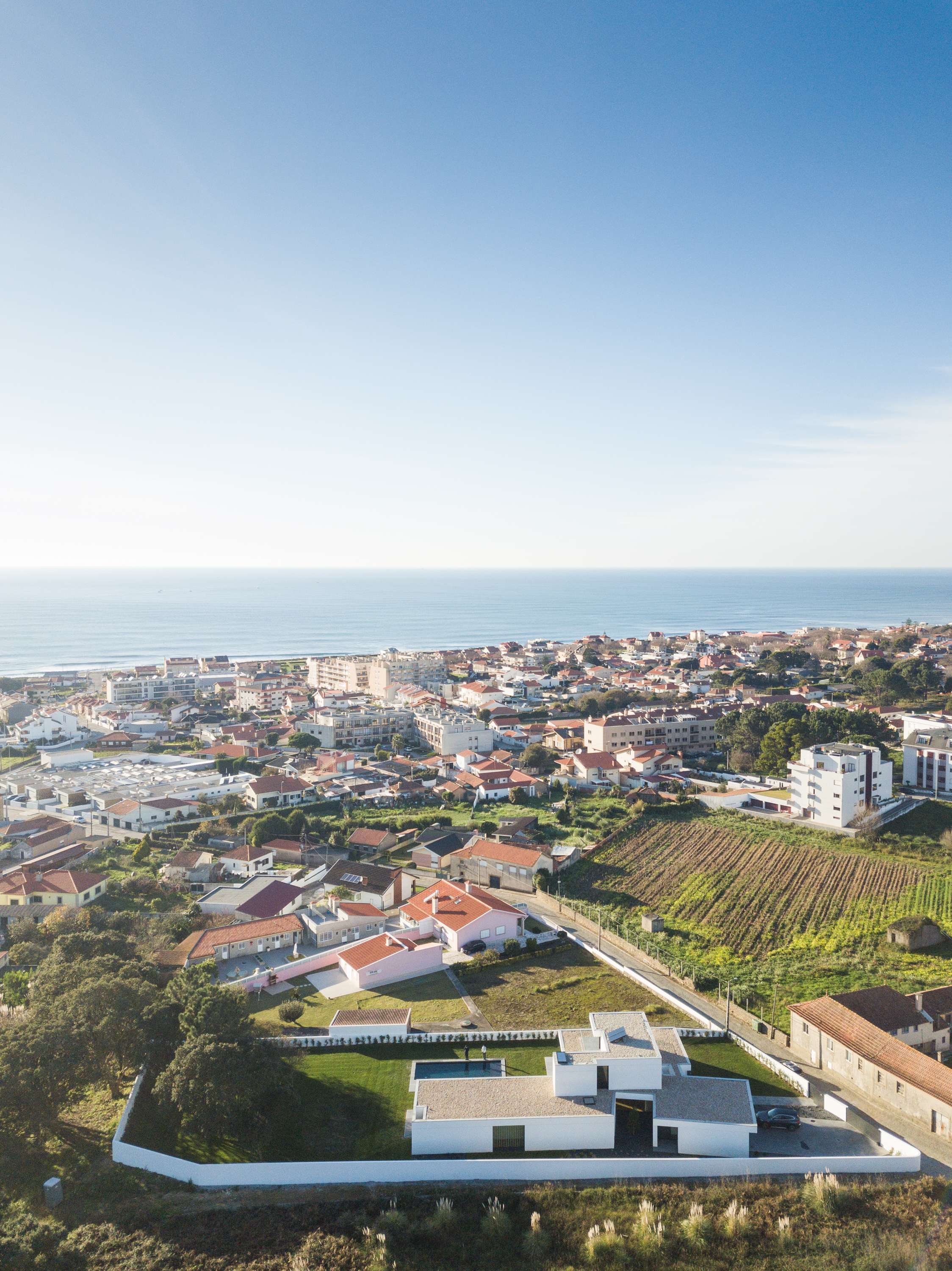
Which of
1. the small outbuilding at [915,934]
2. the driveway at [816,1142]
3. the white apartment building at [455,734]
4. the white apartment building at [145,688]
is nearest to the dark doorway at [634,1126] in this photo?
the driveway at [816,1142]

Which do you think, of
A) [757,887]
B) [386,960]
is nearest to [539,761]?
[757,887]

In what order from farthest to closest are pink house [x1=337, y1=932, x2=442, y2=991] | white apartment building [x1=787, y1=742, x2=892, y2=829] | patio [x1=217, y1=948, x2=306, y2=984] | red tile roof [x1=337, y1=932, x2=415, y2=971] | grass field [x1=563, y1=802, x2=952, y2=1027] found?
white apartment building [x1=787, y1=742, x2=892, y2=829], patio [x1=217, y1=948, x2=306, y2=984], red tile roof [x1=337, y1=932, x2=415, y2=971], grass field [x1=563, y1=802, x2=952, y2=1027], pink house [x1=337, y1=932, x2=442, y2=991]

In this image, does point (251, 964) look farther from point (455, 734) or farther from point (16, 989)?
point (455, 734)

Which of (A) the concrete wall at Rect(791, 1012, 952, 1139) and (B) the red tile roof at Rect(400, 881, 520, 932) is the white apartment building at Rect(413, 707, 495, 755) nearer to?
(B) the red tile roof at Rect(400, 881, 520, 932)

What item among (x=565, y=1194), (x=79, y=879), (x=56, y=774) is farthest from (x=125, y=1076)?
(x=56, y=774)

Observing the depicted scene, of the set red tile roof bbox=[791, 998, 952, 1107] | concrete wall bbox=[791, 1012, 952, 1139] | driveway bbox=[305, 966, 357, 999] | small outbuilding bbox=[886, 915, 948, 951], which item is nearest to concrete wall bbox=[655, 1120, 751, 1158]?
concrete wall bbox=[791, 1012, 952, 1139]

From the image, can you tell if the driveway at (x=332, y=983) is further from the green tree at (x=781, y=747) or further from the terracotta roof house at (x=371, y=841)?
the green tree at (x=781, y=747)

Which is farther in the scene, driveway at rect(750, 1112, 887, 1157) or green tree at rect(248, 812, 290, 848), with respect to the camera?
green tree at rect(248, 812, 290, 848)
